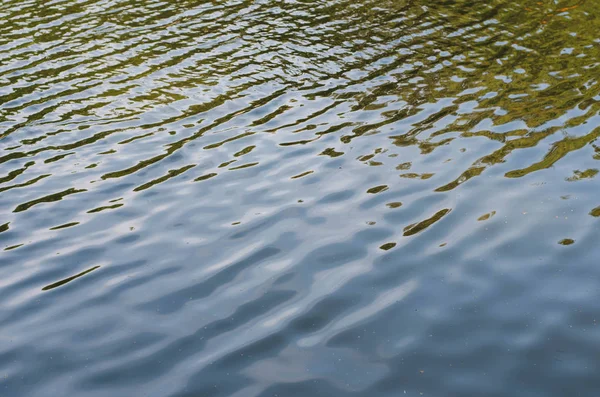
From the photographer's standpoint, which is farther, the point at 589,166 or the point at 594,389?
the point at 589,166

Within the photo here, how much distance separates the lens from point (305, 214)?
290 inches

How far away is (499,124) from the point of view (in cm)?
915

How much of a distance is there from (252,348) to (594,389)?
2.40m

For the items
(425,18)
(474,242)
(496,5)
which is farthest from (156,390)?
(496,5)

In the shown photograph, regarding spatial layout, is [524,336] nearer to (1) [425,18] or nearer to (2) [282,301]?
(2) [282,301]

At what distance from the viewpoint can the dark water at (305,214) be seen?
534 centimetres

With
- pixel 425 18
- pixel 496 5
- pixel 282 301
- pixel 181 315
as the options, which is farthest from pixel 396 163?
pixel 496 5

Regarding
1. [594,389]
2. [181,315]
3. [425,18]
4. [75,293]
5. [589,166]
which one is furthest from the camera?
[425,18]

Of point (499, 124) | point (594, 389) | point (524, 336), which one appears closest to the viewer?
point (594, 389)

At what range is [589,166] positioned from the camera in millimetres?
7891

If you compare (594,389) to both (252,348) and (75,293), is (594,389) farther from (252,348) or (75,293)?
(75,293)

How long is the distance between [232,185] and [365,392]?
368cm

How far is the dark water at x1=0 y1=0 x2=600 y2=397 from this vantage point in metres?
5.34

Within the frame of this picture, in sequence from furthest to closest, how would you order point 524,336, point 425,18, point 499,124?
point 425,18, point 499,124, point 524,336
